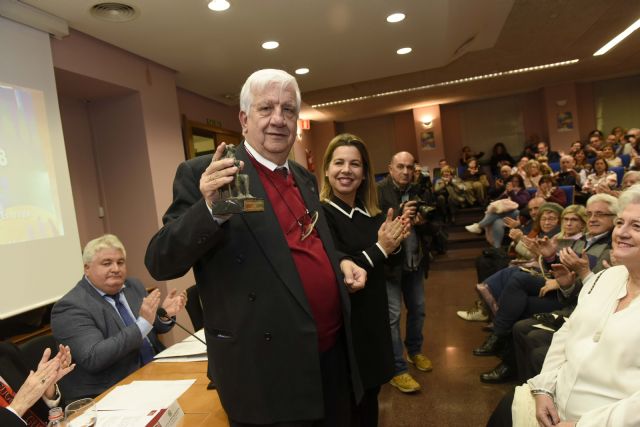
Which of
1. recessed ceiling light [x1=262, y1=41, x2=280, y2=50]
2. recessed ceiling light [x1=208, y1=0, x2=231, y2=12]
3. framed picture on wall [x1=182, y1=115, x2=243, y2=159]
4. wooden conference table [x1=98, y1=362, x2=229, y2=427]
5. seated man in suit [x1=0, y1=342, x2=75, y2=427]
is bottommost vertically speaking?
wooden conference table [x1=98, y1=362, x2=229, y2=427]

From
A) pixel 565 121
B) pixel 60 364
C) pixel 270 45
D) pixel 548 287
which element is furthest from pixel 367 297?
pixel 565 121

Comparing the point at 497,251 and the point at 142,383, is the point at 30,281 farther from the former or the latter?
the point at 497,251

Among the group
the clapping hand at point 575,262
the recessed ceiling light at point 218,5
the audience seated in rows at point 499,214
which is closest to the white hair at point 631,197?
the clapping hand at point 575,262

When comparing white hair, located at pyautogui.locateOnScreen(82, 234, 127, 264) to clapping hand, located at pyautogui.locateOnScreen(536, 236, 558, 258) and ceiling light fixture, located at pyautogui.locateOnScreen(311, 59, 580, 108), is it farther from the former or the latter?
ceiling light fixture, located at pyautogui.locateOnScreen(311, 59, 580, 108)

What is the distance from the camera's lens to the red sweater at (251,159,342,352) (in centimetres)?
111

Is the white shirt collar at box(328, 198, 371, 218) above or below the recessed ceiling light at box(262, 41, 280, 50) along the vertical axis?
below

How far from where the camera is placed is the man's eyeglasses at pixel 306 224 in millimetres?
1151

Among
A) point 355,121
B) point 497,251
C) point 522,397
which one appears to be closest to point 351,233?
point 522,397

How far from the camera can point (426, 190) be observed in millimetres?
3355

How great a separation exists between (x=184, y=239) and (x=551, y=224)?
342cm

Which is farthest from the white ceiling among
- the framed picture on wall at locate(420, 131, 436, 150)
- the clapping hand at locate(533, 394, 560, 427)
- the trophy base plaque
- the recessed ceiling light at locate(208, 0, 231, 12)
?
the framed picture on wall at locate(420, 131, 436, 150)

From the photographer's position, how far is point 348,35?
14.0ft

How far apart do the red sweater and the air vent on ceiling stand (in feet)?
8.88

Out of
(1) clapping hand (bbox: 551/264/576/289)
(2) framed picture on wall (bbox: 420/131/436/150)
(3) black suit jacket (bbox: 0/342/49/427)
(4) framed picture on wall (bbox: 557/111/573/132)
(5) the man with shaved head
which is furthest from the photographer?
(2) framed picture on wall (bbox: 420/131/436/150)
